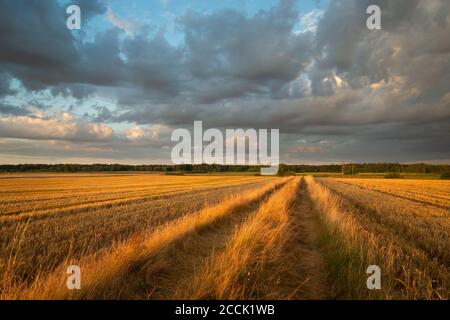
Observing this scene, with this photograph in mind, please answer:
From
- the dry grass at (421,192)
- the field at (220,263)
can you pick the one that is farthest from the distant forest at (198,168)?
the field at (220,263)

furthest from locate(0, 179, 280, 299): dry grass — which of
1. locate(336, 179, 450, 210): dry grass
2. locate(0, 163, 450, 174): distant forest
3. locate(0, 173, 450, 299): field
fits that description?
locate(0, 163, 450, 174): distant forest

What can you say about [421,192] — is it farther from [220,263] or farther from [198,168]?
[198,168]

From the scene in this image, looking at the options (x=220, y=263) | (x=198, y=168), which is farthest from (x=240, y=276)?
(x=198, y=168)

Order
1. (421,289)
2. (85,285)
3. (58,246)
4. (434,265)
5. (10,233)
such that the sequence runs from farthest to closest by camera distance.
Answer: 1. (10,233)
2. (58,246)
3. (434,265)
4. (421,289)
5. (85,285)

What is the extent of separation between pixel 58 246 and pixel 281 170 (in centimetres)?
12107

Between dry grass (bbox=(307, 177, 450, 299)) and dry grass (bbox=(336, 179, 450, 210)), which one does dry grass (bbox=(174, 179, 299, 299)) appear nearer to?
dry grass (bbox=(307, 177, 450, 299))

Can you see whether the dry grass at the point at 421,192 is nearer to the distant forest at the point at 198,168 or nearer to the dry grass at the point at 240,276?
the dry grass at the point at 240,276

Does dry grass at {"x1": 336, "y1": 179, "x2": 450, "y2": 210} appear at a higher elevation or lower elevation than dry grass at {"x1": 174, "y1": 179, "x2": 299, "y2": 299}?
lower

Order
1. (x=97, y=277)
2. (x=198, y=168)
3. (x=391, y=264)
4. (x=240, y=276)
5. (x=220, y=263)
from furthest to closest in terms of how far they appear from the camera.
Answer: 1. (x=198, y=168)
2. (x=391, y=264)
3. (x=220, y=263)
4. (x=240, y=276)
5. (x=97, y=277)
